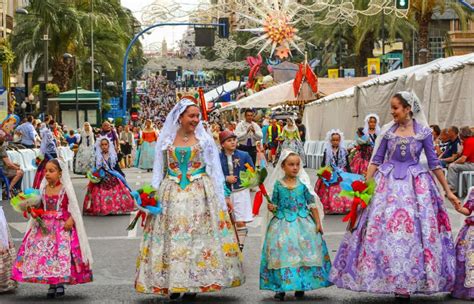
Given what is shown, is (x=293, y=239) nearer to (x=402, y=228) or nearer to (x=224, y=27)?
(x=402, y=228)

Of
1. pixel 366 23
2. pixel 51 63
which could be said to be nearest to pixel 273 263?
pixel 366 23

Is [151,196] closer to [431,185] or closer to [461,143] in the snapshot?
[431,185]

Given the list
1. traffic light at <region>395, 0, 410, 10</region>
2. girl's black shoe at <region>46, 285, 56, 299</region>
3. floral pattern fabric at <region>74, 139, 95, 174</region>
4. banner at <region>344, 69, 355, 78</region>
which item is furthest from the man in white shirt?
banner at <region>344, 69, 355, 78</region>

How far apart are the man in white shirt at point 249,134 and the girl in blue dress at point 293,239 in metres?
12.5

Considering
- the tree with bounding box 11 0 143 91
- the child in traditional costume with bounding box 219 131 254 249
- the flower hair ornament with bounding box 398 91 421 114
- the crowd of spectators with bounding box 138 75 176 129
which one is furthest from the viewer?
the crowd of spectators with bounding box 138 75 176 129

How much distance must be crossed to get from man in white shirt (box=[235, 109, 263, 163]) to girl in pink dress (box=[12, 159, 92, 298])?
12.4 metres

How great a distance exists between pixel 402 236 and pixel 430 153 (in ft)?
2.85

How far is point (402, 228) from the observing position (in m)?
9.59

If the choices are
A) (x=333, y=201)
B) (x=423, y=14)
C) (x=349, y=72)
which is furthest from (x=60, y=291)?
(x=349, y=72)

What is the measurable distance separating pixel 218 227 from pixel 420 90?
16.9 m

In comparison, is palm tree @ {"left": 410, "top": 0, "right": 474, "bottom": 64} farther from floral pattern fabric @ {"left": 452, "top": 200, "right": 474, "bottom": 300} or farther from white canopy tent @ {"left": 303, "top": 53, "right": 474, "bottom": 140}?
floral pattern fabric @ {"left": 452, "top": 200, "right": 474, "bottom": 300}

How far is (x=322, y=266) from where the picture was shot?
32.7ft

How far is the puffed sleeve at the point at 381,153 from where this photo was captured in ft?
33.2

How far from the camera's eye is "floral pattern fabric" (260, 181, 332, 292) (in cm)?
988
